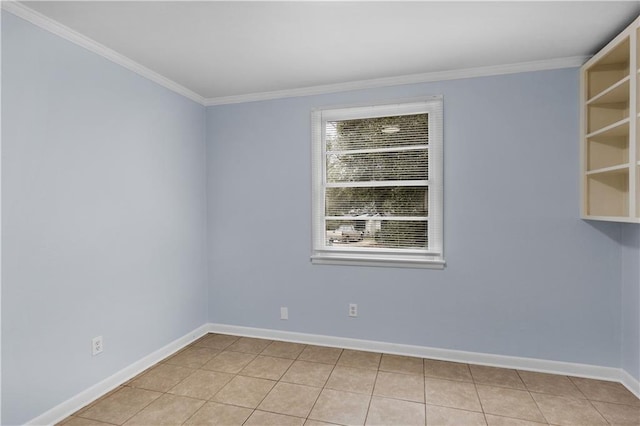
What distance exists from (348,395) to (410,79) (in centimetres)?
262

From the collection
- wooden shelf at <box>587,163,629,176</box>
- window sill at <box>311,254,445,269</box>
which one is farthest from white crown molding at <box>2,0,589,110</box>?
window sill at <box>311,254,445,269</box>

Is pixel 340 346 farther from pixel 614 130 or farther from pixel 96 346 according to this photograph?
pixel 614 130

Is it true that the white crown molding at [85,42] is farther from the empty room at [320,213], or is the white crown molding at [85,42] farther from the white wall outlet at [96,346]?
the white wall outlet at [96,346]

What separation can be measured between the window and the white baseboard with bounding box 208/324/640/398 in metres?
0.75

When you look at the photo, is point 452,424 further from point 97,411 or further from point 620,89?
point 620,89

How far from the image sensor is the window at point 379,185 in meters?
3.07

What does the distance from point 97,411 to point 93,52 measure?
2.44m

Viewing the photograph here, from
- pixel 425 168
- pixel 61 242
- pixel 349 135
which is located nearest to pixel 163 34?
pixel 61 242

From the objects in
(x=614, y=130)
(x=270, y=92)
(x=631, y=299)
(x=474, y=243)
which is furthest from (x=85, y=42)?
(x=631, y=299)

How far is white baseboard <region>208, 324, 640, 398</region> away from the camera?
8.70 ft

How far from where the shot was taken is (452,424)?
212 cm

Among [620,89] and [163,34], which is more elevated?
[163,34]

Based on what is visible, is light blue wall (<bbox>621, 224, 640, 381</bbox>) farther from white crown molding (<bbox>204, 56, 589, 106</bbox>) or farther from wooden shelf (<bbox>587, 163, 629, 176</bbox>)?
white crown molding (<bbox>204, 56, 589, 106</bbox>)

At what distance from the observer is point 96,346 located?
2434 millimetres
